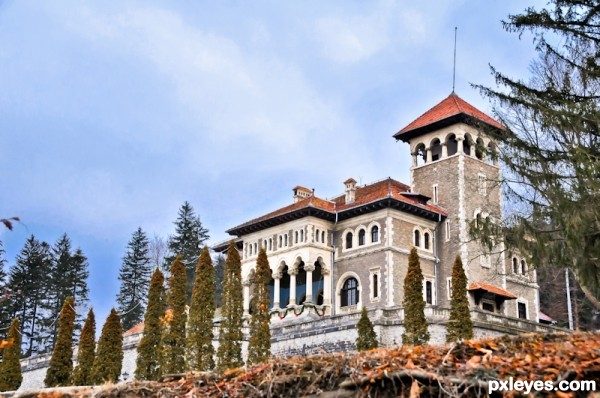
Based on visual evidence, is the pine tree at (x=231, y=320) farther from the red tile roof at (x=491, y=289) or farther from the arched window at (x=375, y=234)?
the red tile roof at (x=491, y=289)

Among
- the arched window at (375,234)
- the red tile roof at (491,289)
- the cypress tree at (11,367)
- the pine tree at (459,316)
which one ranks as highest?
the arched window at (375,234)

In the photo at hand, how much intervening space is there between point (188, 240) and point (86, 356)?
39033mm

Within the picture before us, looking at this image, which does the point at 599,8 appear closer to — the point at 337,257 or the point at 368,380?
the point at 368,380

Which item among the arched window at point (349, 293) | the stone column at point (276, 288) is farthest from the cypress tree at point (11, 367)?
the arched window at point (349, 293)

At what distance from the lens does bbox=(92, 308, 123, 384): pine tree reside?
94.0 ft

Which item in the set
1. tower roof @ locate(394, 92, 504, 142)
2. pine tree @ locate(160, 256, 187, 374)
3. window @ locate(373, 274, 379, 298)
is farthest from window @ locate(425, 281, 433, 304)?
pine tree @ locate(160, 256, 187, 374)

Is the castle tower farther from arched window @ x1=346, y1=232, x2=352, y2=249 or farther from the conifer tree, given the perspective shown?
the conifer tree

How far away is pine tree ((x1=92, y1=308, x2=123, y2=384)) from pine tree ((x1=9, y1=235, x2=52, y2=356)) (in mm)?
30886

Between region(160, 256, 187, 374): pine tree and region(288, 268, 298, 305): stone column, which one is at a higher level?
region(288, 268, 298, 305): stone column

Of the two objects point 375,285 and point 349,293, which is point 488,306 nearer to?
point 375,285

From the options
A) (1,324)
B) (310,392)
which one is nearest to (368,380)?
(310,392)

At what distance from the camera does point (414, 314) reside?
26422 millimetres

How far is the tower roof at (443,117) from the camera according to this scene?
41.9m

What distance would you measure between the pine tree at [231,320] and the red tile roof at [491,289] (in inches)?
576
